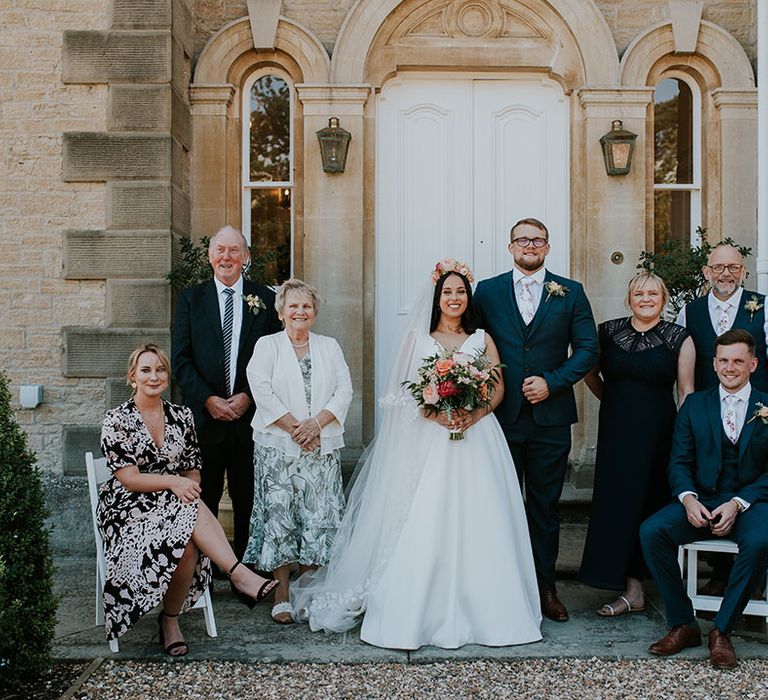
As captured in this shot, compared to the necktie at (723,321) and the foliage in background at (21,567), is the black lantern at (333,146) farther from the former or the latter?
the foliage in background at (21,567)

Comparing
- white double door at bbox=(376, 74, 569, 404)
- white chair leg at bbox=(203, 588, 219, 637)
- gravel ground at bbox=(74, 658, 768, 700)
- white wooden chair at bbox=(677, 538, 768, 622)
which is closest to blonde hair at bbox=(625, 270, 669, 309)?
white wooden chair at bbox=(677, 538, 768, 622)

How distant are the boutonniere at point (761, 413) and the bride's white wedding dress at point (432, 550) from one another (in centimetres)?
127

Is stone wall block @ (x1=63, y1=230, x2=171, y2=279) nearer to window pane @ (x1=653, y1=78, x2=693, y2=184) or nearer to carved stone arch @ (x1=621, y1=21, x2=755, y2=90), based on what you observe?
carved stone arch @ (x1=621, y1=21, x2=755, y2=90)

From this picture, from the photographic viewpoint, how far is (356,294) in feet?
20.6

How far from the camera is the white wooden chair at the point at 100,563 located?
4.38 meters

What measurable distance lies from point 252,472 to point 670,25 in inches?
178

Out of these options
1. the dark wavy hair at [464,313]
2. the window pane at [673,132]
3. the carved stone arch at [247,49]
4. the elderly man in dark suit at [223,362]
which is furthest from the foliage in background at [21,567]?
the window pane at [673,132]

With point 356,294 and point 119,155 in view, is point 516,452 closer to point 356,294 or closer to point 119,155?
point 356,294

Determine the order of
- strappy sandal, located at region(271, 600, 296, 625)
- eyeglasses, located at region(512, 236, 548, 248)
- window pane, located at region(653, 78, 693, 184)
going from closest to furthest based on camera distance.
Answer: strappy sandal, located at region(271, 600, 296, 625) < eyeglasses, located at region(512, 236, 548, 248) < window pane, located at region(653, 78, 693, 184)

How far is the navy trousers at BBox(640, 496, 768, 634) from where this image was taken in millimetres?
4027

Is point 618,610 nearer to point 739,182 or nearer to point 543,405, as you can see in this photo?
point 543,405

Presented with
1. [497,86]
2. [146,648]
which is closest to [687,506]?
[146,648]

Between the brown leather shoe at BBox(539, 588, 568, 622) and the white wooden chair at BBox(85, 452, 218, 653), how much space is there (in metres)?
1.79

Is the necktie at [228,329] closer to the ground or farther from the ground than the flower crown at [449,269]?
closer to the ground
